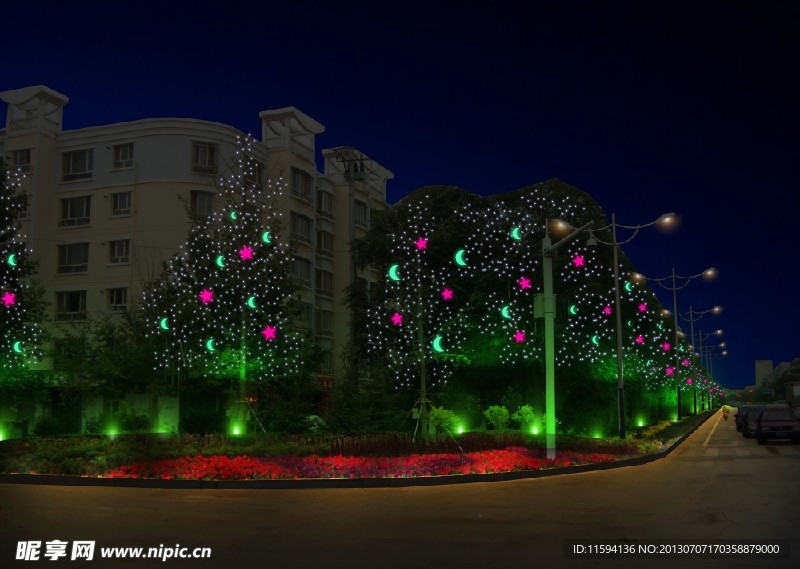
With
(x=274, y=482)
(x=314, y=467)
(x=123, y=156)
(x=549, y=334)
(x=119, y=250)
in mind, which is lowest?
(x=274, y=482)

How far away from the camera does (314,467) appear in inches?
762

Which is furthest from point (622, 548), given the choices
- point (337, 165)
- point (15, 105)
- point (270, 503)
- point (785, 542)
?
point (337, 165)

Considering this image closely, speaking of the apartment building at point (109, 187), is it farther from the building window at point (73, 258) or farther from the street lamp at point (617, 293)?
the street lamp at point (617, 293)

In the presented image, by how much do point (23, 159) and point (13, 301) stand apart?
21.3 m

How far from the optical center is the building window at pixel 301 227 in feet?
171

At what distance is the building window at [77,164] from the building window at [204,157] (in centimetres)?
626

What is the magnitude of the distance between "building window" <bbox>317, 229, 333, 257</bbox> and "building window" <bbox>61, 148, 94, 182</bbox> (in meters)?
15.7

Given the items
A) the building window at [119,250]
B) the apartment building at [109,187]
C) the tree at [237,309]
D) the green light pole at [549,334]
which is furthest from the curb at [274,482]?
the building window at [119,250]

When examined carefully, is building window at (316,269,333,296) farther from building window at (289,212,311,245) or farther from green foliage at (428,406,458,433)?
green foliage at (428,406,458,433)

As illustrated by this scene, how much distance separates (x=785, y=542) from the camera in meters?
10.1

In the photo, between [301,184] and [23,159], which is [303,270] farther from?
[23,159]

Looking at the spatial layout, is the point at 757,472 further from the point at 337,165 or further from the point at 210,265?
the point at 337,165

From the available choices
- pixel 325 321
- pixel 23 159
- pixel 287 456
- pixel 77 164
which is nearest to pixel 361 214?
pixel 325 321

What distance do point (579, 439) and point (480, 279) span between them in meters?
7.66
